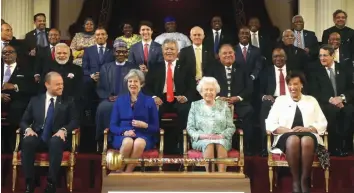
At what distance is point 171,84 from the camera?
6.63 metres

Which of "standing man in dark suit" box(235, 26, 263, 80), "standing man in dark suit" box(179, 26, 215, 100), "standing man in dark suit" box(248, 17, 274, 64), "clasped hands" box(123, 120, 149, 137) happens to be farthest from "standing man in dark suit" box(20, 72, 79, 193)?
"standing man in dark suit" box(248, 17, 274, 64)

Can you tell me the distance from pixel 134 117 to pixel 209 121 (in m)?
0.70

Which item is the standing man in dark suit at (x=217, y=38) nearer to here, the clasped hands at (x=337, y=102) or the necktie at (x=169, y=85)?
the necktie at (x=169, y=85)

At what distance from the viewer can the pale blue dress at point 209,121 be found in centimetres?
578

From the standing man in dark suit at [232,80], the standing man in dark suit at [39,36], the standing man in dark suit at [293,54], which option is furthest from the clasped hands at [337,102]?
the standing man in dark suit at [39,36]

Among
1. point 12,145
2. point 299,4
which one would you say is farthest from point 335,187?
point 299,4

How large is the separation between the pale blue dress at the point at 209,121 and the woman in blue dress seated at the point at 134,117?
0.34 metres

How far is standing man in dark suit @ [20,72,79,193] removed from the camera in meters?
5.57

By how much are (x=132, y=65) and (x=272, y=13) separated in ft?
13.1

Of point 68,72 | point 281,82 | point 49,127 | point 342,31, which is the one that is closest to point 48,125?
point 49,127

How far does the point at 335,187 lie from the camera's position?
19.9ft

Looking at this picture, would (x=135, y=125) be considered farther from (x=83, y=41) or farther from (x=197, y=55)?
(x=83, y=41)

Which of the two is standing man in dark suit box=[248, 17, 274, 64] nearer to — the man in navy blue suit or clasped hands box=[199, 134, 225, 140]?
the man in navy blue suit

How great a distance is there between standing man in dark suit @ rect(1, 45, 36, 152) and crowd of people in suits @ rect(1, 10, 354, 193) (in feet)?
0.03
